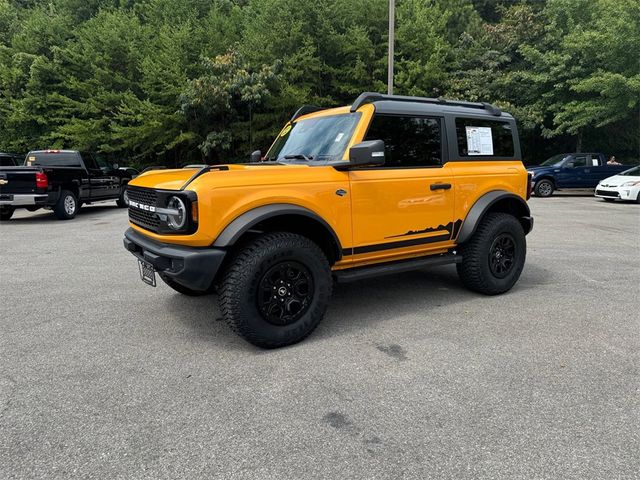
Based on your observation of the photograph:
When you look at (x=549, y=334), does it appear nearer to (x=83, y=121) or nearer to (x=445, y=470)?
(x=445, y=470)

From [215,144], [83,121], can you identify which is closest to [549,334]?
[215,144]

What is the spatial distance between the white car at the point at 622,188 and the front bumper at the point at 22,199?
1651 cm

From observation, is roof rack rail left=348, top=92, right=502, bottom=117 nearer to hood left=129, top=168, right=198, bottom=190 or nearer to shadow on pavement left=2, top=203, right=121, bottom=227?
hood left=129, top=168, right=198, bottom=190

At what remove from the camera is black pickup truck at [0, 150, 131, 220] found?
415 inches

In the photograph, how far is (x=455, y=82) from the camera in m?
22.4

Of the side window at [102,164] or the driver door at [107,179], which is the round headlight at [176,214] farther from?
the side window at [102,164]

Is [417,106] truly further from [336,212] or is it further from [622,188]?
[622,188]

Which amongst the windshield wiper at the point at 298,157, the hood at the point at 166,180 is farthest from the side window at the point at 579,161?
the hood at the point at 166,180

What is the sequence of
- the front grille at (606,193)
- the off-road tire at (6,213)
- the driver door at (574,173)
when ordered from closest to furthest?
the off-road tire at (6,213)
the front grille at (606,193)
the driver door at (574,173)

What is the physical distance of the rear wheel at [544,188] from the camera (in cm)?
1720

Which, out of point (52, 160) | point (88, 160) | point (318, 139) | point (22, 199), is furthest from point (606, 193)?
point (22, 199)

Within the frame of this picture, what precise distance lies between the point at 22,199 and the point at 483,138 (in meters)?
10.4

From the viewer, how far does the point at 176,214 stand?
3.28 meters

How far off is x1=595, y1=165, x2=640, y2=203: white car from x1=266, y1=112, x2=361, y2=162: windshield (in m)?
13.8
